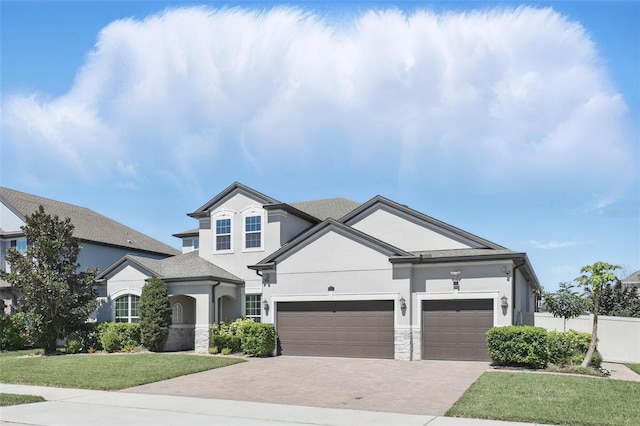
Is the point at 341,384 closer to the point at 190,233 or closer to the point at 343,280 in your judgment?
the point at 343,280

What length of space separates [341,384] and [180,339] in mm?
12106

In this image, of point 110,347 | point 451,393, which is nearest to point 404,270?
point 451,393

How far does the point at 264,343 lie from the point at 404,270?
19.3ft

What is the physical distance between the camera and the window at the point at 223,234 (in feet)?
88.3

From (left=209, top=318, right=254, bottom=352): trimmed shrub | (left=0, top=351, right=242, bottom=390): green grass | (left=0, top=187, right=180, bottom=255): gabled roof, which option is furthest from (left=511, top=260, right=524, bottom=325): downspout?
(left=0, top=187, right=180, bottom=255): gabled roof

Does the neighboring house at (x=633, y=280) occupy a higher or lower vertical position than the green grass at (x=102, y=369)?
higher

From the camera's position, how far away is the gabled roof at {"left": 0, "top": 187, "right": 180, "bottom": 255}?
1230 inches

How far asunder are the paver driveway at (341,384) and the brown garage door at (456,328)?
63 cm

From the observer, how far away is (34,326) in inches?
Result: 952

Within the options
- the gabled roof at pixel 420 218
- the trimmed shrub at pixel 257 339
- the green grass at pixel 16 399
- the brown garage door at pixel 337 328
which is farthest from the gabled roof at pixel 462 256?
the green grass at pixel 16 399

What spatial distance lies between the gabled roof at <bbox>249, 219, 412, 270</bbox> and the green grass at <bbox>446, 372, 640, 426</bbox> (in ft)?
21.6

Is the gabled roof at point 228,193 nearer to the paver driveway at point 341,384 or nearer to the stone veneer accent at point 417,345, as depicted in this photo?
the paver driveway at point 341,384

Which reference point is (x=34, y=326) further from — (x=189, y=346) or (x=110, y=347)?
(x=189, y=346)

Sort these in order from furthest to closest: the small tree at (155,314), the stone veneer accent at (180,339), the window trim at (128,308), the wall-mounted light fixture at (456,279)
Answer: the window trim at (128,308), the stone veneer accent at (180,339), the small tree at (155,314), the wall-mounted light fixture at (456,279)
